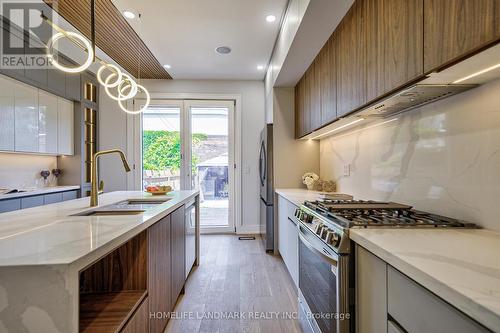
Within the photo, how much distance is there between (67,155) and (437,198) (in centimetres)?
460

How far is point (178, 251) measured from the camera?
208 centimetres

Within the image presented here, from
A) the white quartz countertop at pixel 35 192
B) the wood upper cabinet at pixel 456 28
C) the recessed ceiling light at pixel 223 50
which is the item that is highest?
the recessed ceiling light at pixel 223 50

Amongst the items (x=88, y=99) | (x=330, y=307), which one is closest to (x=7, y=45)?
(x=88, y=99)

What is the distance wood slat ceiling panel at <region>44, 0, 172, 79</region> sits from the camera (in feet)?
8.01

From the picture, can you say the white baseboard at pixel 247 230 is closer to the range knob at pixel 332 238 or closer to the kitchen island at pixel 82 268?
the kitchen island at pixel 82 268

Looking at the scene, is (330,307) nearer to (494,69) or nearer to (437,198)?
(437,198)

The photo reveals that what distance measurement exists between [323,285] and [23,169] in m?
3.97

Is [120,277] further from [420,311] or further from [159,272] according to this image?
[420,311]

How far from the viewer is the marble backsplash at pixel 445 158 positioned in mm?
1117

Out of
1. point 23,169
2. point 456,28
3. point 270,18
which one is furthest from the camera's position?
point 23,169

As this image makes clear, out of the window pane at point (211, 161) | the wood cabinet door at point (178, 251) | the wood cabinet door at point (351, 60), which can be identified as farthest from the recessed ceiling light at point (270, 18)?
the wood cabinet door at point (178, 251)

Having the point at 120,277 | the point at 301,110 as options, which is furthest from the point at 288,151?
the point at 120,277

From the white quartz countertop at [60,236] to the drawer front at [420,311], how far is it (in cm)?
101

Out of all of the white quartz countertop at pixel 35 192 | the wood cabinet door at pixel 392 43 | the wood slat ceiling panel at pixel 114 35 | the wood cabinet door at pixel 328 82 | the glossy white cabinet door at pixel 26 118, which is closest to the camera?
the wood cabinet door at pixel 392 43
